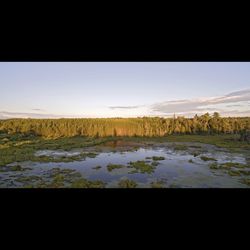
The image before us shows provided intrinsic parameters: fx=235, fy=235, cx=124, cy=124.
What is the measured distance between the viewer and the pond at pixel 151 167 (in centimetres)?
641

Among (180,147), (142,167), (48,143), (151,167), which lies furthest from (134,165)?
(48,143)

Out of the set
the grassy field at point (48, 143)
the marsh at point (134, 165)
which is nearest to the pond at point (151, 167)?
the marsh at point (134, 165)

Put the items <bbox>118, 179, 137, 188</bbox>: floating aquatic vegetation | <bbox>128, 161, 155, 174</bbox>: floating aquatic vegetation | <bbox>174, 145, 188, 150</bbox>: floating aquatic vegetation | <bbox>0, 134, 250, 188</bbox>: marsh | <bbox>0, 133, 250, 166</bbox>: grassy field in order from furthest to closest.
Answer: <bbox>174, 145, 188, 150</bbox>: floating aquatic vegetation, <bbox>0, 133, 250, 166</bbox>: grassy field, <bbox>128, 161, 155, 174</bbox>: floating aquatic vegetation, <bbox>118, 179, 137, 188</bbox>: floating aquatic vegetation, <bbox>0, 134, 250, 188</bbox>: marsh

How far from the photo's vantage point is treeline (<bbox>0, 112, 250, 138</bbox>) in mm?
6887

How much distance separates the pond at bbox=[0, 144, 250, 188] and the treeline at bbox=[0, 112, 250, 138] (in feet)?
1.81

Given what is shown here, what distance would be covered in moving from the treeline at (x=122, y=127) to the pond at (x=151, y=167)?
1.81 feet

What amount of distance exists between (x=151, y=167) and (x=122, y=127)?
4.96 feet

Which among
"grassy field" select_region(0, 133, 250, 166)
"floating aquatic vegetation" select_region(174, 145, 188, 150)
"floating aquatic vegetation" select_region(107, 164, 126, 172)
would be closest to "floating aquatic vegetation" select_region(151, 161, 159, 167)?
"grassy field" select_region(0, 133, 250, 166)

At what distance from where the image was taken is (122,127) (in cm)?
676

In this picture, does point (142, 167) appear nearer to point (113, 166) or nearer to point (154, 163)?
point (154, 163)

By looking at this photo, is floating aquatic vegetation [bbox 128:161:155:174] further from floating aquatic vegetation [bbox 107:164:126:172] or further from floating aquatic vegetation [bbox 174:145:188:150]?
floating aquatic vegetation [bbox 174:145:188:150]

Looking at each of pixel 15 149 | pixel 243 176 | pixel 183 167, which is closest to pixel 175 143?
pixel 183 167

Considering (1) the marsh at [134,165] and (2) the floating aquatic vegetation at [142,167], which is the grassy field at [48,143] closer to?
(1) the marsh at [134,165]
